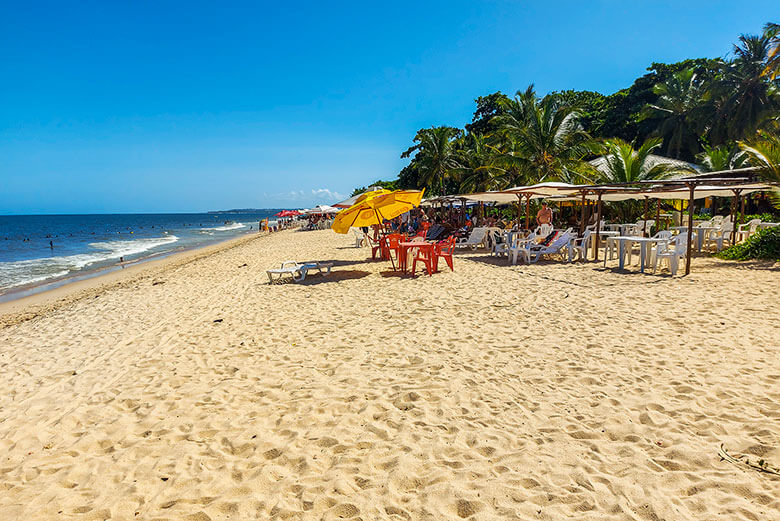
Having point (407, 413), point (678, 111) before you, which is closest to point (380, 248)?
point (407, 413)

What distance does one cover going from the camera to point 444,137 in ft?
86.0

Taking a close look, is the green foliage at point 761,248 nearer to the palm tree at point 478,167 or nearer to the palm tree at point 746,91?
the palm tree at point 478,167

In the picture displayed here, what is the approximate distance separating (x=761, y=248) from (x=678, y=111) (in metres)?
23.3

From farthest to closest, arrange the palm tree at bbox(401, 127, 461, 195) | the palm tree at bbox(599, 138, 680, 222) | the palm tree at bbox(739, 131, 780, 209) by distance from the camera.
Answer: the palm tree at bbox(401, 127, 461, 195) → the palm tree at bbox(599, 138, 680, 222) → the palm tree at bbox(739, 131, 780, 209)

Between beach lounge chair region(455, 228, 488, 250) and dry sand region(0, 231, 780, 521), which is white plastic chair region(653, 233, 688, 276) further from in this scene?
beach lounge chair region(455, 228, 488, 250)

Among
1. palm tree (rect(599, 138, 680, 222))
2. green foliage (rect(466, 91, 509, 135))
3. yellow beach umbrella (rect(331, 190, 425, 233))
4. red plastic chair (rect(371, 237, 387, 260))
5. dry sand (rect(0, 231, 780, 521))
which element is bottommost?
dry sand (rect(0, 231, 780, 521))

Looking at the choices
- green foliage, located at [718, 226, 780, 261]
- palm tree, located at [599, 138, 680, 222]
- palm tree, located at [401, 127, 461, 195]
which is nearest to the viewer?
green foliage, located at [718, 226, 780, 261]

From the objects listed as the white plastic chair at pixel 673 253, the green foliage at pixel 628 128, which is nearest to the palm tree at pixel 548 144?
the green foliage at pixel 628 128

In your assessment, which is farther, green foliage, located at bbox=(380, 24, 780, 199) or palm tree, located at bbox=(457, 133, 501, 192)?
palm tree, located at bbox=(457, 133, 501, 192)

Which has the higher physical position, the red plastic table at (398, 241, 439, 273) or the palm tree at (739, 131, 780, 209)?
the palm tree at (739, 131, 780, 209)

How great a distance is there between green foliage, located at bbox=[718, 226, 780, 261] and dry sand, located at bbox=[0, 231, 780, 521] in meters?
3.94

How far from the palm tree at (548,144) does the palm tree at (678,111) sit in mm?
13395

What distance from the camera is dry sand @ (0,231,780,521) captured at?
219cm

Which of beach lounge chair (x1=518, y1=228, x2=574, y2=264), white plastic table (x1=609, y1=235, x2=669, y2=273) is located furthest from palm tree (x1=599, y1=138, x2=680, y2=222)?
white plastic table (x1=609, y1=235, x2=669, y2=273)
